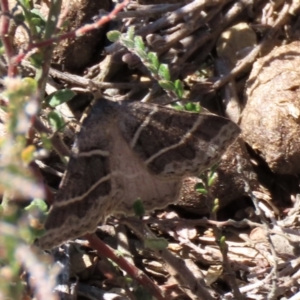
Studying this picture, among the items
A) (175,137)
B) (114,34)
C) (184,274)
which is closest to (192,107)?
(175,137)

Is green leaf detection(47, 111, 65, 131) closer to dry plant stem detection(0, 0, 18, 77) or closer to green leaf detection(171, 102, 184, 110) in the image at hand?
dry plant stem detection(0, 0, 18, 77)

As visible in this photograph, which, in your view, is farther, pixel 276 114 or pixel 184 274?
pixel 276 114

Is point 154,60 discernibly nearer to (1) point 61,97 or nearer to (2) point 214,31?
(1) point 61,97

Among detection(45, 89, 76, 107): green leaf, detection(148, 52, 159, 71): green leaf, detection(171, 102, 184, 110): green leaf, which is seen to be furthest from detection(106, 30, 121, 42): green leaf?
detection(45, 89, 76, 107): green leaf

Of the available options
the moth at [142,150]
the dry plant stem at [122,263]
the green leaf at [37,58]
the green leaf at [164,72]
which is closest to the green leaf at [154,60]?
the green leaf at [164,72]

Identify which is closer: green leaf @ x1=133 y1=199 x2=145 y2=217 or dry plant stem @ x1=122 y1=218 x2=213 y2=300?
green leaf @ x1=133 y1=199 x2=145 y2=217

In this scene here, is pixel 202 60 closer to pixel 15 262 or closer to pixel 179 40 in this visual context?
pixel 179 40
